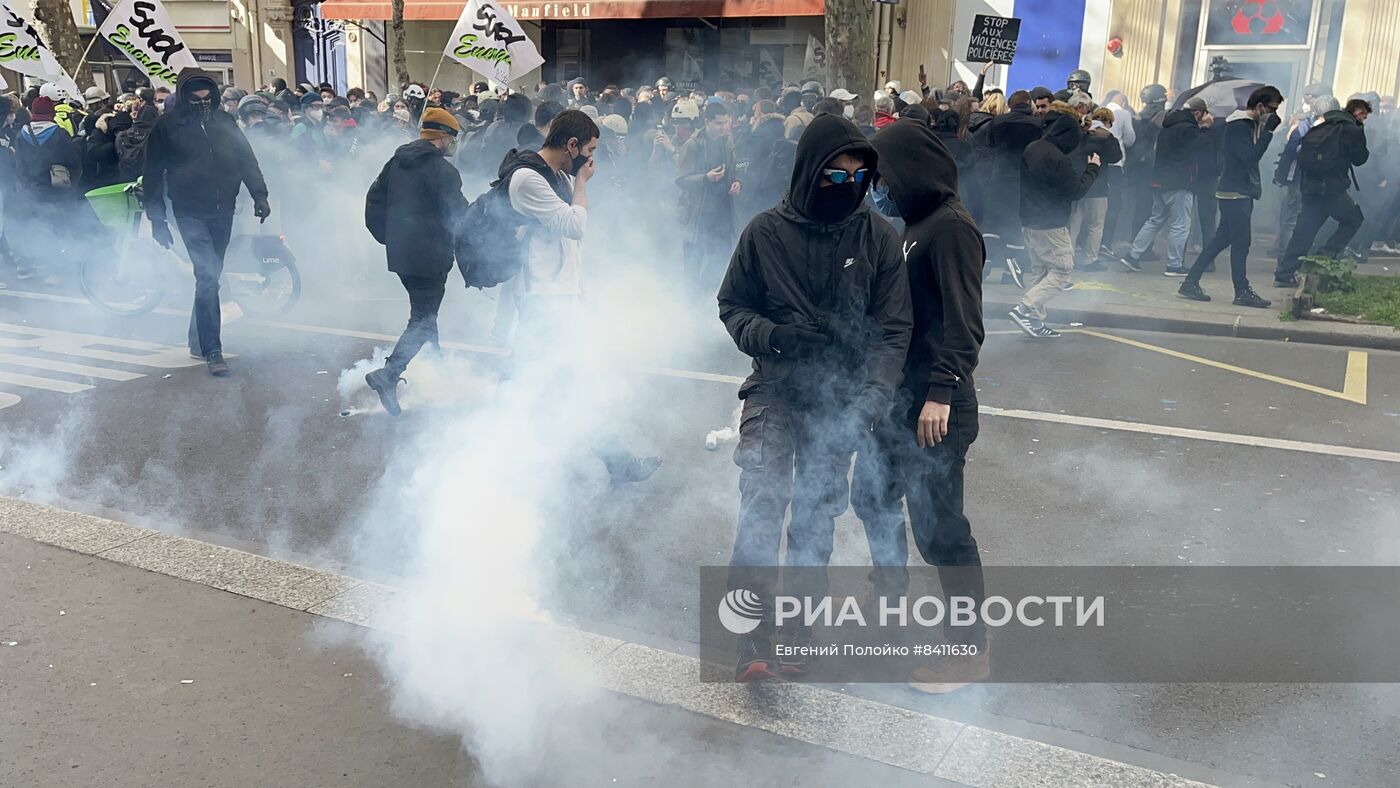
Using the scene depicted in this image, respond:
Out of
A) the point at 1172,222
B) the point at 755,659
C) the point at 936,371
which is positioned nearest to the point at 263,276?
the point at 755,659

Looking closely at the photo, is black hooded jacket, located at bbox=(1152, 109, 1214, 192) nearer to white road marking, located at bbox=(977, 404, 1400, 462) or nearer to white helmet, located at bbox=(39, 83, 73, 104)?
white road marking, located at bbox=(977, 404, 1400, 462)

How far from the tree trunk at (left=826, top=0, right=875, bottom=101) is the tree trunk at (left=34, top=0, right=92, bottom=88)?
11558 millimetres

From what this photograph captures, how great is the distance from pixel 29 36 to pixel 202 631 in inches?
433

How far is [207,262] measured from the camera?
7324mm

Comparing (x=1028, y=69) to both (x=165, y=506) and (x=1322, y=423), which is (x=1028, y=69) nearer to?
(x=1322, y=423)

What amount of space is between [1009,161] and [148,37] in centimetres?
826

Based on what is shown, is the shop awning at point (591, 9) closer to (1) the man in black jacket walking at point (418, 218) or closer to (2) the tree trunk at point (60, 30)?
(2) the tree trunk at point (60, 30)

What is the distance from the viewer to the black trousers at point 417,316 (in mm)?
6398

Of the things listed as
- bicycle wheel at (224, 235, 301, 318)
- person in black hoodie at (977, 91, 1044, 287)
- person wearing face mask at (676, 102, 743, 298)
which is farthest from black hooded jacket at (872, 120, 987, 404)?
bicycle wheel at (224, 235, 301, 318)

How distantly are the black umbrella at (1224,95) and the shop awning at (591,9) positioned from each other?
6532 millimetres

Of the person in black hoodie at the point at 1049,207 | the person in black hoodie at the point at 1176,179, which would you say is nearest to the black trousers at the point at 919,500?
the person in black hoodie at the point at 1049,207

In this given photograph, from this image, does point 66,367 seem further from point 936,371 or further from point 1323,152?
point 1323,152

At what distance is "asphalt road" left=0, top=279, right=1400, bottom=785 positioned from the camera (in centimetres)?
338

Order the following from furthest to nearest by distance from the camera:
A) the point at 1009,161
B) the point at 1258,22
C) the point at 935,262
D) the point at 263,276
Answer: the point at 1258,22
the point at 1009,161
the point at 263,276
the point at 935,262
